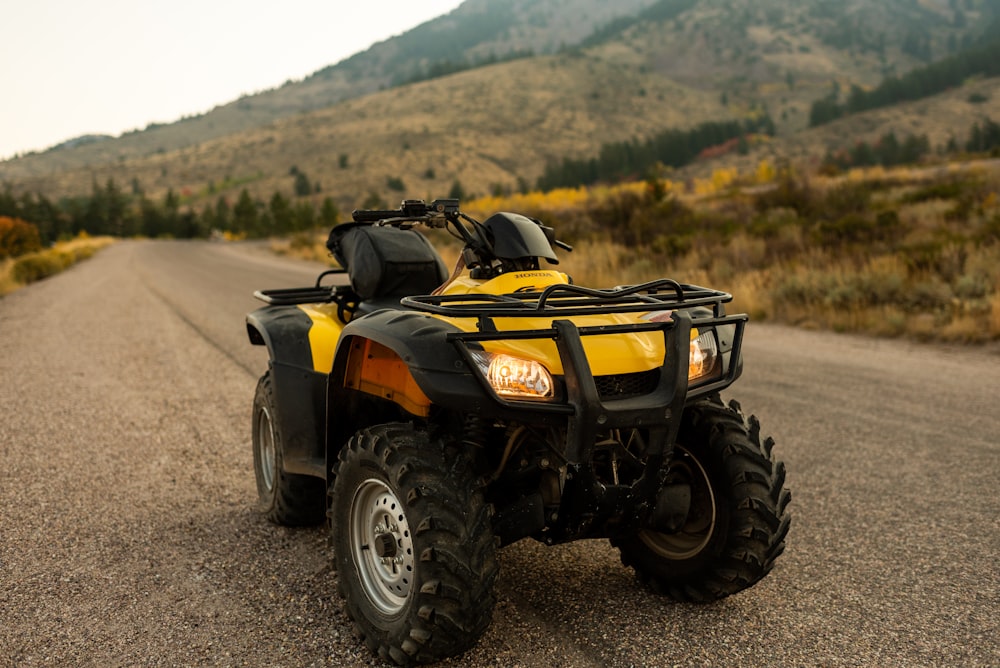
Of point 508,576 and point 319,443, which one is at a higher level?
point 319,443

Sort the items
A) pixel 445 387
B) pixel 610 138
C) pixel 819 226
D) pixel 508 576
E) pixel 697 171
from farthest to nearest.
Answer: pixel 610 138 → pixel 697 171 → pixel 819 226 → pixel 508 576 → pixel 445 387

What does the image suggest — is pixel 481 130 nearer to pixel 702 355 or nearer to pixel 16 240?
pixel 16 240

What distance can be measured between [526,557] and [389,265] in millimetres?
1570

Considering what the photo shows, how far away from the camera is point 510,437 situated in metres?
2.76

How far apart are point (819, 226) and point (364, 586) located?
15.5 m

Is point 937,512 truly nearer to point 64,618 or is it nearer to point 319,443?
point 319,443

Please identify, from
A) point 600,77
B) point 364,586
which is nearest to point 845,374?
point 364,586

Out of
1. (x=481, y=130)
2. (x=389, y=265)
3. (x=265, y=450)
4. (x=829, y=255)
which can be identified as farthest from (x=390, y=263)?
(x=481, y=130)

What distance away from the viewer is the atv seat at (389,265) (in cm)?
369

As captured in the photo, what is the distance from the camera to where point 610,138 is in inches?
5349

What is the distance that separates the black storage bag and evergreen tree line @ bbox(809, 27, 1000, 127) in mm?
108574

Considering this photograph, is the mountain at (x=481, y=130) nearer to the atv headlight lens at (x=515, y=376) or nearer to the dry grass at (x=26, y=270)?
the dry grass at (x=26, y=270)

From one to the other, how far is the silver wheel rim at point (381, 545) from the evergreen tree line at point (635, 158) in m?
80.2

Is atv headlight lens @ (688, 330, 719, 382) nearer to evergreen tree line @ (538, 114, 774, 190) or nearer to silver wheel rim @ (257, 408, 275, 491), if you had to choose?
silver wheel rim @ (257, 408, 275, 491)
